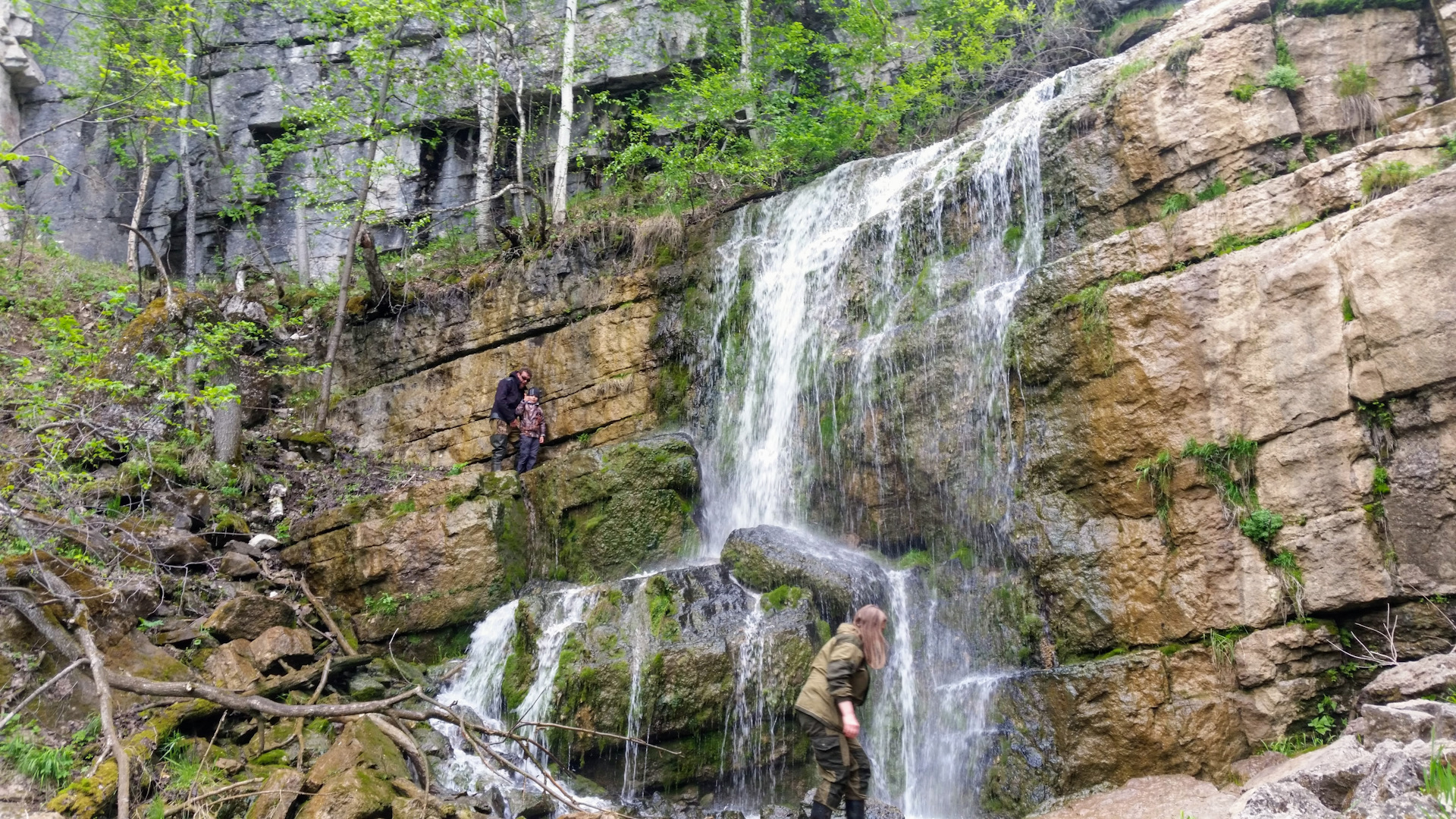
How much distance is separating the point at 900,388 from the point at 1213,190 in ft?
11.9

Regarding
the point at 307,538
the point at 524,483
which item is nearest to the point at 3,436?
the point at 307,538

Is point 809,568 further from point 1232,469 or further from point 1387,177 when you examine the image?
point 1387,177

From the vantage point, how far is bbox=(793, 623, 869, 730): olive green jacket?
548 centimetres

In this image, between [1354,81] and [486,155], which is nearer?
[1354,81]

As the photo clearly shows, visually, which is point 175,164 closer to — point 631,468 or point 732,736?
point 631,468

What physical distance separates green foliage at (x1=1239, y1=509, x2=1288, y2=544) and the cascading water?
2051 millimetres

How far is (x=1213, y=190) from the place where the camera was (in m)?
8.30

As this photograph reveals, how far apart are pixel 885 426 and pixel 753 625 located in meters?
2.74

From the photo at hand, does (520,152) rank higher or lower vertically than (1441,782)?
higher

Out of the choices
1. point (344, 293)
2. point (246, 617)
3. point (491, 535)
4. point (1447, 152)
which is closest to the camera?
point (1447, 152)

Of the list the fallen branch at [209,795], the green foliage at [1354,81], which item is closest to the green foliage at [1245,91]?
the green foliage at [1354,81]

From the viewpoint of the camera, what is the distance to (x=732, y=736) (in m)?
7.90

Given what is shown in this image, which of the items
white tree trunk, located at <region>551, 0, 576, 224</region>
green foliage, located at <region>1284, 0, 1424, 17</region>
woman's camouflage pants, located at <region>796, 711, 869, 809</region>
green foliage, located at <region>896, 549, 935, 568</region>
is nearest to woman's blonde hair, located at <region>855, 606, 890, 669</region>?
woman's camouflage pants, located at <region>796, 711, 869, 809</region>

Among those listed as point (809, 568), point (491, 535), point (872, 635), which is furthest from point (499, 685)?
point (872, 635)
